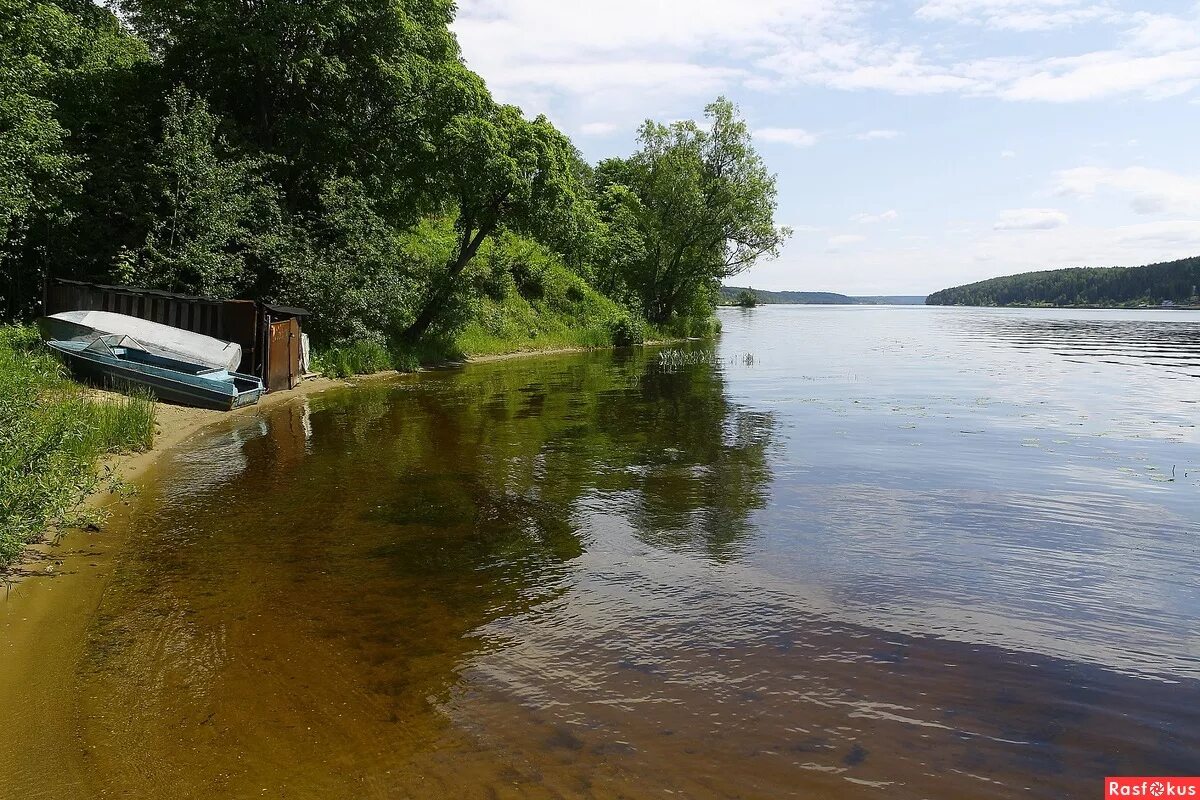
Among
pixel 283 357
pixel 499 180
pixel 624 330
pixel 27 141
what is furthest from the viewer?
pixel 624 330

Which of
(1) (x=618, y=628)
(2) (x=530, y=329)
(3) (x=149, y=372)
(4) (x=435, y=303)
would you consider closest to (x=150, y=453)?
(3) (x=149, y=372)

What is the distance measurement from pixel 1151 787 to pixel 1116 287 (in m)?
186

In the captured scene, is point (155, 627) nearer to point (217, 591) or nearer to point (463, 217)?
point (217, 591)

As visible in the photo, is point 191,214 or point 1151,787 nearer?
point 1151,787

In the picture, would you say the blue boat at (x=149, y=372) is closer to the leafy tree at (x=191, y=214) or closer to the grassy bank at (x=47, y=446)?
the grassy bank at (x=47, y=446)

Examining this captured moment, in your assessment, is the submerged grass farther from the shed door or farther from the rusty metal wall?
the rusty metal wall

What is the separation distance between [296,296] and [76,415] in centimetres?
1465

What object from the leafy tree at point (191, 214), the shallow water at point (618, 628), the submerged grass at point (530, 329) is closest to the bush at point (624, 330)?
the submerged grass at point (530, 329)

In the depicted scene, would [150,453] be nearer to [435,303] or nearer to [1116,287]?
[435,303]

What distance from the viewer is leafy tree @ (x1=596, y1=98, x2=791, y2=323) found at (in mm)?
51875

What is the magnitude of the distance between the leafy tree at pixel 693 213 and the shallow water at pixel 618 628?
40445 mm

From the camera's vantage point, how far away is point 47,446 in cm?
800

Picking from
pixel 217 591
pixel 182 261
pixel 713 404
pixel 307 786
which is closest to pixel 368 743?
pixel 307 786

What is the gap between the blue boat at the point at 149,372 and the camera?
16.7 metres
